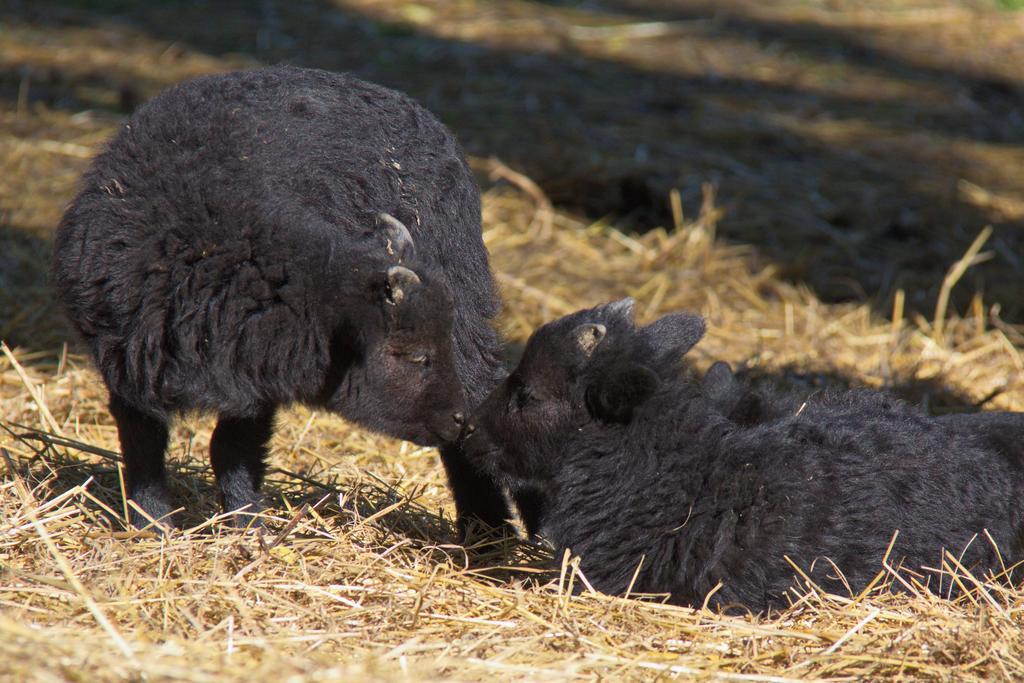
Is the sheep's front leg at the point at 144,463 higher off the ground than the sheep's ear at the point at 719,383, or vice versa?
the sheep's ear at the point at 719,383

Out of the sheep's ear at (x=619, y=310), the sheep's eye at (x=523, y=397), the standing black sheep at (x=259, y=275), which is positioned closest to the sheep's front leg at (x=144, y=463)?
the standing black sheep at (x=259, y=275)

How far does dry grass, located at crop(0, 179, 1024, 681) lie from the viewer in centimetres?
381

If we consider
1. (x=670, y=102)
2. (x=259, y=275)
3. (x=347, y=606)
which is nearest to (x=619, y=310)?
(x=259, y=275)

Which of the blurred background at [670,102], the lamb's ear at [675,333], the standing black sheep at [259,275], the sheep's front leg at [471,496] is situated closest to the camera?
the standing black sheep at [259,275]

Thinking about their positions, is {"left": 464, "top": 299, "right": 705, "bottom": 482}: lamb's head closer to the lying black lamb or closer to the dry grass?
the lying black lamb

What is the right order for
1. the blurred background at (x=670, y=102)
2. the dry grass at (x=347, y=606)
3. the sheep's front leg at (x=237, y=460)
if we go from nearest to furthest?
the dry grass at (x=347, y=606)
the sheep's front leg at (x=237, y=460)
the blurred background at (x=670, y=102)

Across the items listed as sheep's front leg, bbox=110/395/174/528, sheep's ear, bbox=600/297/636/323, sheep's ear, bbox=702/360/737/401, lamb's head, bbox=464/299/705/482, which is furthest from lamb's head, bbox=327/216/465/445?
sheep's ear, bbox=702/360/737/401

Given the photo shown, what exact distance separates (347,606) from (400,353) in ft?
3.57

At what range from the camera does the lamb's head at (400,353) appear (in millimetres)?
4777

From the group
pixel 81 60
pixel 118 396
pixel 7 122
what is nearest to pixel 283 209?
pixel 118 396

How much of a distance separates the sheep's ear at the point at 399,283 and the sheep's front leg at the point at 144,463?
1179 mm

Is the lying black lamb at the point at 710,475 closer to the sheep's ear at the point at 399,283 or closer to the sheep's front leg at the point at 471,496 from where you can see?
the sheep's front leg at the point at 471,496

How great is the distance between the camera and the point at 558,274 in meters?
9.41

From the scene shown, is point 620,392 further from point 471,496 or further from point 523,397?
point 471,496
